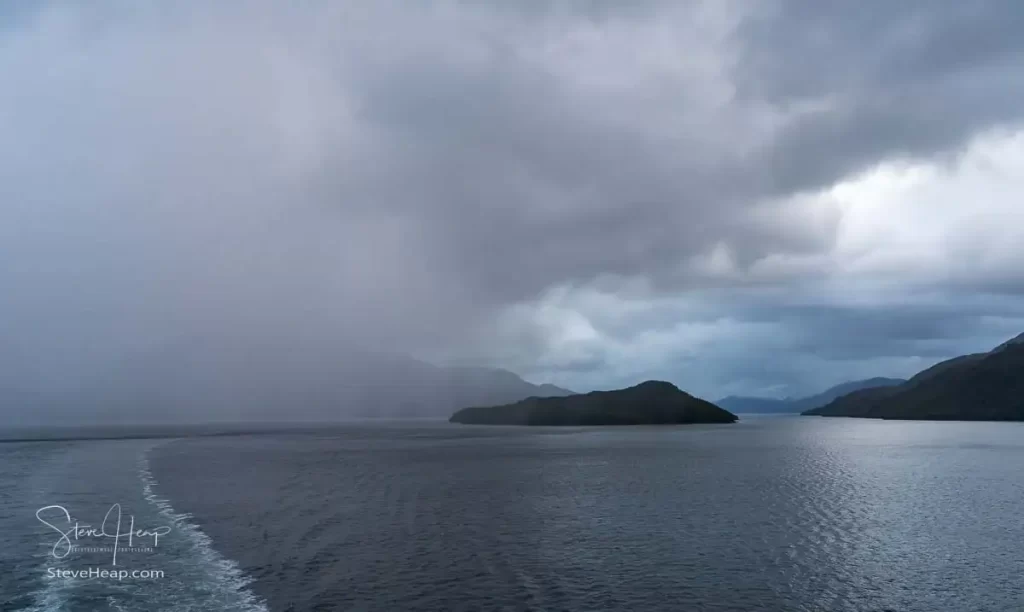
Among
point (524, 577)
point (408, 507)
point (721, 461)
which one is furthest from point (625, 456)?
point (524, 577)

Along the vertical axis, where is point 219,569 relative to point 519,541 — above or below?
below

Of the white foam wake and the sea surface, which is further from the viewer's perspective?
the sea surface

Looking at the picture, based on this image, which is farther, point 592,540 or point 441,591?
point 592,540

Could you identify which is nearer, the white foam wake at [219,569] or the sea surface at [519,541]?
the white foam wake at [219,569]

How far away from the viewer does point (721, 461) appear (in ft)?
407

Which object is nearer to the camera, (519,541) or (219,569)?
(219,569)

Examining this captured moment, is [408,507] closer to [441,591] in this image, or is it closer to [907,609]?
[441,591]

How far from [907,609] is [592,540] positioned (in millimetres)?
21889

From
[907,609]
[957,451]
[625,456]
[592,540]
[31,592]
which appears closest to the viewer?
[907,609]

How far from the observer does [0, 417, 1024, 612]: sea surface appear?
37062 millimetres

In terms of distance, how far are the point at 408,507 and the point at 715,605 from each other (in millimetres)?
38905

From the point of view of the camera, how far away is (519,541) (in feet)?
168

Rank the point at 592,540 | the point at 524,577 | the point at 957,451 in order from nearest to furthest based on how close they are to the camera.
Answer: the point at 524,577 < the point at 592,540 < the point at 957,451

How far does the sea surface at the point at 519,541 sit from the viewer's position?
1459 inches
